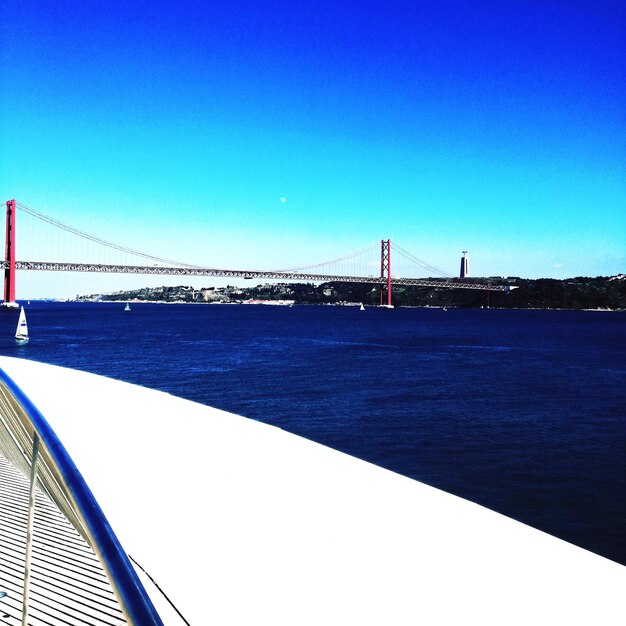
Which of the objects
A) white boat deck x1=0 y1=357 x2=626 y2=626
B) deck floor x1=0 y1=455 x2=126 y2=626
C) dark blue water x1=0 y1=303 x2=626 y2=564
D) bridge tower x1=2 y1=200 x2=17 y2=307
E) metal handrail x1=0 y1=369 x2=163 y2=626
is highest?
bridge tower x1=2 y1=200 x2=17 y2=307

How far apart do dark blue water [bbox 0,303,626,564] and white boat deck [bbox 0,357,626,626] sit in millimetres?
3167

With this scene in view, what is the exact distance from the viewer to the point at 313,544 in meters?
4.38

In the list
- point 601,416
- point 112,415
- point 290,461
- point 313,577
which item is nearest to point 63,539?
point 313,577

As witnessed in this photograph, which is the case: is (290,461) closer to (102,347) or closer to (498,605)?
(498,605)

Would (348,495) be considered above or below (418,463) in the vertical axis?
above

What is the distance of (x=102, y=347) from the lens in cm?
3209

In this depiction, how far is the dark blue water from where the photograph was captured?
9289mm

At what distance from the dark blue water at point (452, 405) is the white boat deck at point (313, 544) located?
317 cm

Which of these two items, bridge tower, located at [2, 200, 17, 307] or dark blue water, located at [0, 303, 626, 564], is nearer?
Answer: dark blue water, located at [0, 303, 626, 564]

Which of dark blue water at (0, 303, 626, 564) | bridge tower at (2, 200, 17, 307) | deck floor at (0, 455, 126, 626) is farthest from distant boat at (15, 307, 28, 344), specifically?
deck floor at (0, 455, 126, 626)

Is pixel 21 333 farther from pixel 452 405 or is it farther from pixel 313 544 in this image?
pixel 313 544

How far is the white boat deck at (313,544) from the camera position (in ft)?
11.7

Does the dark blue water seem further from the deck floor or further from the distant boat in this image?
the deck floor

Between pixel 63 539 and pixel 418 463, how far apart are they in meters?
7.79
